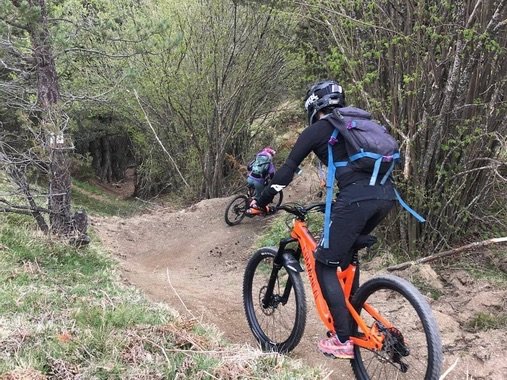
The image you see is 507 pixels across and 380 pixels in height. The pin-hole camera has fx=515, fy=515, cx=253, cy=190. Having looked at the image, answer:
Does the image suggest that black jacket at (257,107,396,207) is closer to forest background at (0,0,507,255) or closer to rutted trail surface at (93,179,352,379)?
rutted trail surface at (93,179,352,379)

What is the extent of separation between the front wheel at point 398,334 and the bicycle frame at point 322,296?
0.09 feet

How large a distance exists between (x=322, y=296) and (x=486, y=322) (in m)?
1.85

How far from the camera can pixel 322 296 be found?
3.61 m

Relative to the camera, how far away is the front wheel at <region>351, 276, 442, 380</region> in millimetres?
3020

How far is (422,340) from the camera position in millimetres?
3219

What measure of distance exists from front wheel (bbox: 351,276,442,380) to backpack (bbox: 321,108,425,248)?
494 millimetres

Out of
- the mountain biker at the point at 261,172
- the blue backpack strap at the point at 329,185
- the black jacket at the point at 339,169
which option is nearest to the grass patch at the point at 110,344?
the blue backpack strap at the point at 329,185

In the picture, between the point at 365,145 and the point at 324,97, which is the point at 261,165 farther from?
the point at 365,145

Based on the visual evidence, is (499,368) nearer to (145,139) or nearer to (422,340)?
(422,340)

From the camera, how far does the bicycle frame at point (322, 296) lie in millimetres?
3340

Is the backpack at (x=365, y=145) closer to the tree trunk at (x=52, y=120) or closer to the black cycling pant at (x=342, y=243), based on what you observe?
the black cycling pant at (x=342, y=243)

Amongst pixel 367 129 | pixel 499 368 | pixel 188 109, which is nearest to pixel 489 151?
pixel 499 368

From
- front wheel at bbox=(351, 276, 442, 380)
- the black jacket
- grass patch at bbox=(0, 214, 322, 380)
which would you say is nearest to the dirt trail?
front wheel at bbox=(351, 276, 442, 380)

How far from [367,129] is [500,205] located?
3480mm
